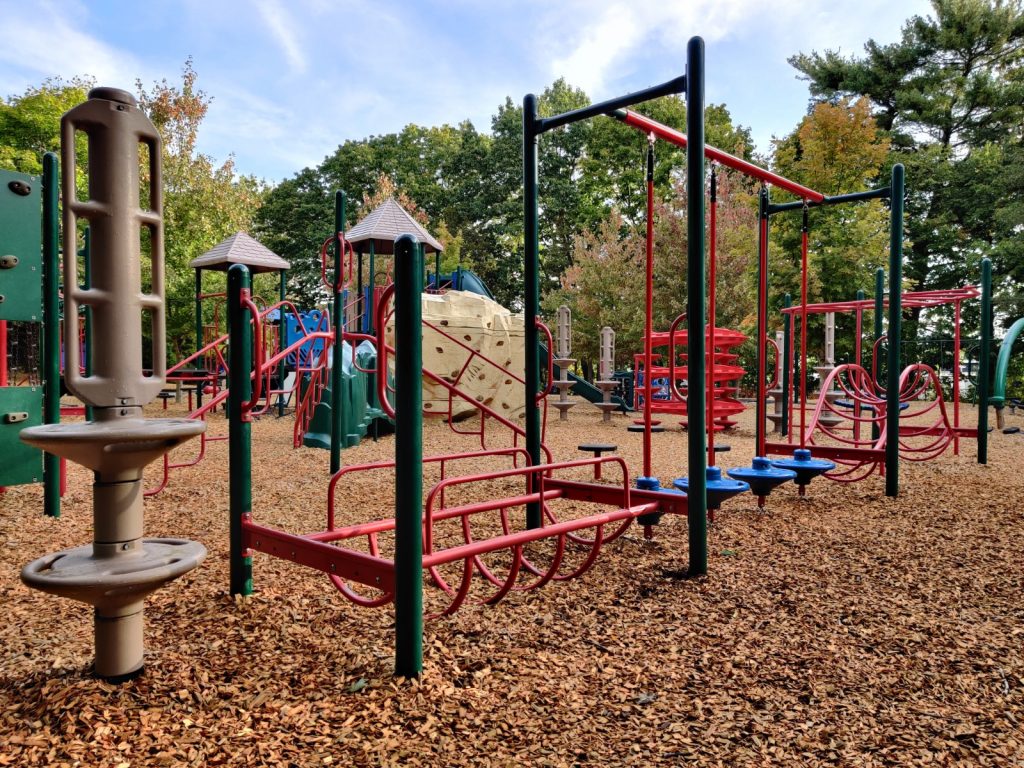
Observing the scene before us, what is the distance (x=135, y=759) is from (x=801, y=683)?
1.84 meters

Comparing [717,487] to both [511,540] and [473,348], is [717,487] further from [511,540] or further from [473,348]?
[473,348]

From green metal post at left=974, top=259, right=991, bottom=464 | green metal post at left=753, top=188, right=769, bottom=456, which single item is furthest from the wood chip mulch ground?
green metal post at left=974, top=259, right=991, bottom=464

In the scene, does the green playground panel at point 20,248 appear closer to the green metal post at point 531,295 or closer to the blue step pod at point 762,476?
the green metal post at point 531,295

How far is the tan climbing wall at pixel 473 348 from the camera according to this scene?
1162 cm

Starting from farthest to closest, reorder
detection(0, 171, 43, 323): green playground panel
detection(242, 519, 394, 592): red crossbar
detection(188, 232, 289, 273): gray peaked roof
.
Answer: detection(188, 232, 289, 273): gray peaked roof < detection(0, 171, 43, 323): green playground panel < detection(242, 519, 394, 592): red crossbar

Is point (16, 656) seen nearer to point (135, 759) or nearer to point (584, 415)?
point (135, 759)

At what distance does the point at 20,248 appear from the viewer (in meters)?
4.24

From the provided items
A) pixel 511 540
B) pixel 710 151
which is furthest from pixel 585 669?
pixel 710 151

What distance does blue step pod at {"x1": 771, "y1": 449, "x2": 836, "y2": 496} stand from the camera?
5.03m

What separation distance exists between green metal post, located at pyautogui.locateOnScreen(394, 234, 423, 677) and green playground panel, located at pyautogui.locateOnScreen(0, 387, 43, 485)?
3263mm

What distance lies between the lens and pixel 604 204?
29516 millimetres

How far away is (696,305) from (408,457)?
1.75 meters

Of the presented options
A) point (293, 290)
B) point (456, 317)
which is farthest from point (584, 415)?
point (293, 290)

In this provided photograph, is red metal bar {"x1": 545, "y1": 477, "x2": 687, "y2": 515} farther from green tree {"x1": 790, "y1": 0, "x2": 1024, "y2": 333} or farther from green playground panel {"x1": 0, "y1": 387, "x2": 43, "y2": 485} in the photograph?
green tree {"x1": 790, "y1": 0, "x2": 1024, "y2": 333}
